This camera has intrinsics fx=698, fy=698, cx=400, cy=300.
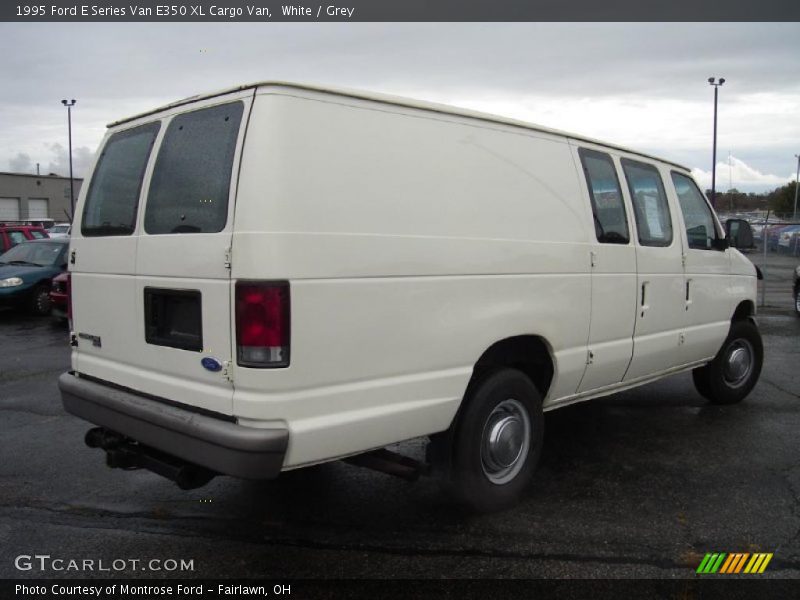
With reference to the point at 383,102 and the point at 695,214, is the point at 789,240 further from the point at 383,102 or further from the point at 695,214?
the point at 383,102

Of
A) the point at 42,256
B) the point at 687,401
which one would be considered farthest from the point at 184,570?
the point at 42,256

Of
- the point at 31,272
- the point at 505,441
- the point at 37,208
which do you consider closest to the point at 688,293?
the point at 505,441

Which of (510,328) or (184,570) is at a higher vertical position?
(510,328)

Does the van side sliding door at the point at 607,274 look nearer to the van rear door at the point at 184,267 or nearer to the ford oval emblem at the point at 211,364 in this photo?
the van rear door at the point at 184,267

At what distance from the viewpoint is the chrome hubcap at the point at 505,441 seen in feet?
12.9

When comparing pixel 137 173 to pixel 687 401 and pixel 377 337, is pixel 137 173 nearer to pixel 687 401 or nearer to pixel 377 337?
pixel 377 337

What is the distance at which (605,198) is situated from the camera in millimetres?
4684

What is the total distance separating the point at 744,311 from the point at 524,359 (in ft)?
10.7

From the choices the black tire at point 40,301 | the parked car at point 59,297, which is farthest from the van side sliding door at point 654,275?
the black tire at point 40,301

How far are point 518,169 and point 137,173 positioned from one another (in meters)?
2.12

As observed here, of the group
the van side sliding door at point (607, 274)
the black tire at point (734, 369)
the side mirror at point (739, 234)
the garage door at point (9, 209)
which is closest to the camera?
the van side sliding door at point (607, 274)

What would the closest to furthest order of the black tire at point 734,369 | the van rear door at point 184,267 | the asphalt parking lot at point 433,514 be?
1. the van rear door at point 184,267
2. the asphalt parking lot at point 433,514
3. the black tire at point 734,369

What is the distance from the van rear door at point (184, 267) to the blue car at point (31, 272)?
1092cm

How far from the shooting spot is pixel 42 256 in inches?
561
